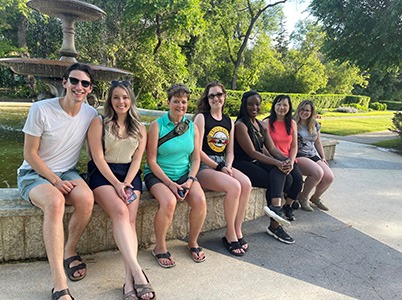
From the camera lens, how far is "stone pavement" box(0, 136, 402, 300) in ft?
8.20

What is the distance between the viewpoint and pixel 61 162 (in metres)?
2.74

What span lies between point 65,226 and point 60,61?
16.0ft

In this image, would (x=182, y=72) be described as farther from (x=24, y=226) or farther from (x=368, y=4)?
(x=24, y=226)

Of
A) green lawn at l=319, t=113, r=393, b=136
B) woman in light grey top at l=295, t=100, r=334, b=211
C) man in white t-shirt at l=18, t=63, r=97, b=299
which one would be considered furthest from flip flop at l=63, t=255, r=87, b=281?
green lawn at l=319, t=113, r=393, b=136

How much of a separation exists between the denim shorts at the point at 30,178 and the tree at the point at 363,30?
9.31 meters

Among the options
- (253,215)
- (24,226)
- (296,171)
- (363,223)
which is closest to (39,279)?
(24,226)

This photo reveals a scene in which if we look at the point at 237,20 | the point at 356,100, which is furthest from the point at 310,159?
the point at 356,100

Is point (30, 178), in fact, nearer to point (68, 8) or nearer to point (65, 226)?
point (65, 226)

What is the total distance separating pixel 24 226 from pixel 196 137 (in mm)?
1714

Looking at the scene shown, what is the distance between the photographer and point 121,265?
2.81 metres

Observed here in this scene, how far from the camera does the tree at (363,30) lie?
362 inches

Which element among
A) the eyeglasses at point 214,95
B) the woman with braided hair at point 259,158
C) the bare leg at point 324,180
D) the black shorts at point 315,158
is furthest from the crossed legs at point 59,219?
the black shorts at point 315,158

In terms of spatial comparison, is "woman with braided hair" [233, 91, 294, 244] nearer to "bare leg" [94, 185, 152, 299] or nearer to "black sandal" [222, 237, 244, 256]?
"black sandal" [222, 237, 244, 256]

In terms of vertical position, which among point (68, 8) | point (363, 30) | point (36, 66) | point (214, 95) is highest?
point (363, 30)
